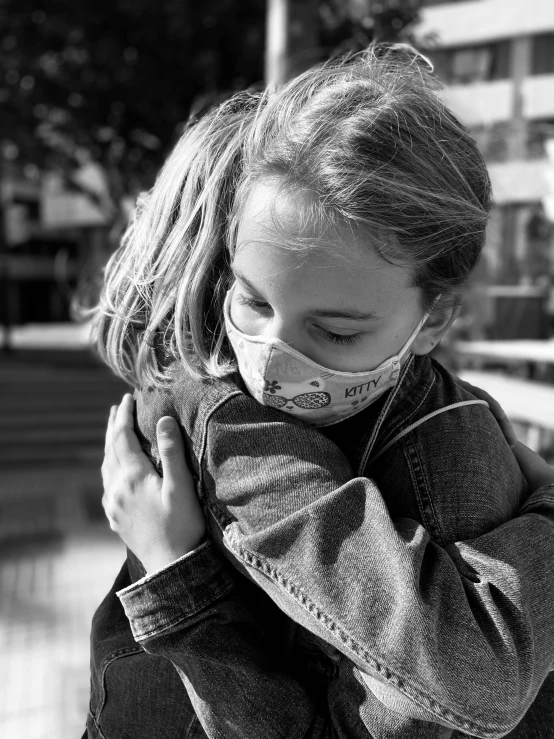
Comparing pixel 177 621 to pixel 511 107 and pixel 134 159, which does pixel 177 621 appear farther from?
pixel 134 159

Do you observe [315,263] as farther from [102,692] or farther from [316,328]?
[102,692]

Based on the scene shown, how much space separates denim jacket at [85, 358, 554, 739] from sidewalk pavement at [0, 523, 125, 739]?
205cm

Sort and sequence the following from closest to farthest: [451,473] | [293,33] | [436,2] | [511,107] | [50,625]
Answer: [451,473] → [293,33] → [50,625] → [511,107] → [436,2]

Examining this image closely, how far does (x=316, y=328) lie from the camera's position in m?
0.97

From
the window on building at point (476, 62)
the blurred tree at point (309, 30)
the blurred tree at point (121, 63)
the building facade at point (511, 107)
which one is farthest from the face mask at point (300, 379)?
the blurred tree at point (121, 63)

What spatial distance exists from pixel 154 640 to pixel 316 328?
0.45 meters

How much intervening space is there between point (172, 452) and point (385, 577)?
1.07 ft

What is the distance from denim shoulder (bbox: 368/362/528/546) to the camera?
0.95 meters

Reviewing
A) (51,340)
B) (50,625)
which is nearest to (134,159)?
(50,625)

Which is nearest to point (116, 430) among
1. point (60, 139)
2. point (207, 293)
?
point (207, 293)

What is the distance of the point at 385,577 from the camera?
2.79 feet

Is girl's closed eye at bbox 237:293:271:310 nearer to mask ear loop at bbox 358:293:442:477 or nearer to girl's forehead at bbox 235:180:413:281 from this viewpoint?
girl's forehead at bbox 235:180:413:281

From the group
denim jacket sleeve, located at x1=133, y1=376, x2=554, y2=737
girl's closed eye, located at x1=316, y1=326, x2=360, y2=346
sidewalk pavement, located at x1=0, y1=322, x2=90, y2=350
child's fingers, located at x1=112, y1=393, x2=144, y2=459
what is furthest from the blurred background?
sidewalk pavement, located at x1=0, y1=322, x2=90, y2=350

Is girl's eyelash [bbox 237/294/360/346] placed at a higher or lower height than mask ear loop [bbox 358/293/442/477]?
higher
